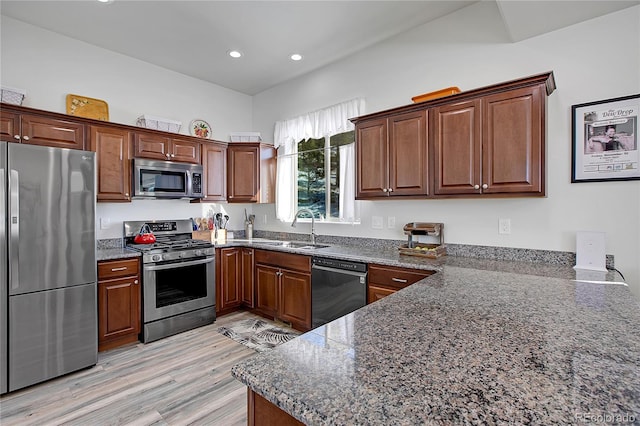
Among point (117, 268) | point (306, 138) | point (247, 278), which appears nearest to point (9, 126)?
point (117, 268)

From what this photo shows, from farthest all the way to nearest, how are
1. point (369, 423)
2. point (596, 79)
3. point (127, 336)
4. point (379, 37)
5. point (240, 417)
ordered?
point (379, 37)
point (127, 336)
point (596, 79)
point (240, 417)
point (369, 423)

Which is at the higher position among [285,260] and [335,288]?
[285,260]

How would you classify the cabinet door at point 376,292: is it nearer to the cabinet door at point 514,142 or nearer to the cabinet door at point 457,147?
the cabinet door at point 457,147

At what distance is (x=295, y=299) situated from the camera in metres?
3.29

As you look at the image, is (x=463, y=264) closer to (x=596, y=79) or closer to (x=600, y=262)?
(x=600, y=262)

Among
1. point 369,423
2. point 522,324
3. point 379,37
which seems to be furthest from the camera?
point 379,37

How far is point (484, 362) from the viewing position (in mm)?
855

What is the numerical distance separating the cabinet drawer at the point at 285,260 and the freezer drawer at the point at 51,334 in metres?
1.59

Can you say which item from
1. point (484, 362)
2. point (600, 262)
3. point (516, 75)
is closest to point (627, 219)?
point (600, 262)

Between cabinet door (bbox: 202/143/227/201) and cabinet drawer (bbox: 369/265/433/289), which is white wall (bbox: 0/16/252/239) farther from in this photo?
cabinet drawer (bbox: 369/265/433/289)

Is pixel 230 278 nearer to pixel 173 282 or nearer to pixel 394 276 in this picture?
pixel 173 282

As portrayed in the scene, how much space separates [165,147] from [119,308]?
1750 mm

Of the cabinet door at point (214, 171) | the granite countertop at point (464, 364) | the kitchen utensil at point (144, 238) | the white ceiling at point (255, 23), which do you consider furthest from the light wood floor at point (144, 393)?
the white ceiling at point (255, 23)

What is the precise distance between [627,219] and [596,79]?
0.98 metres
